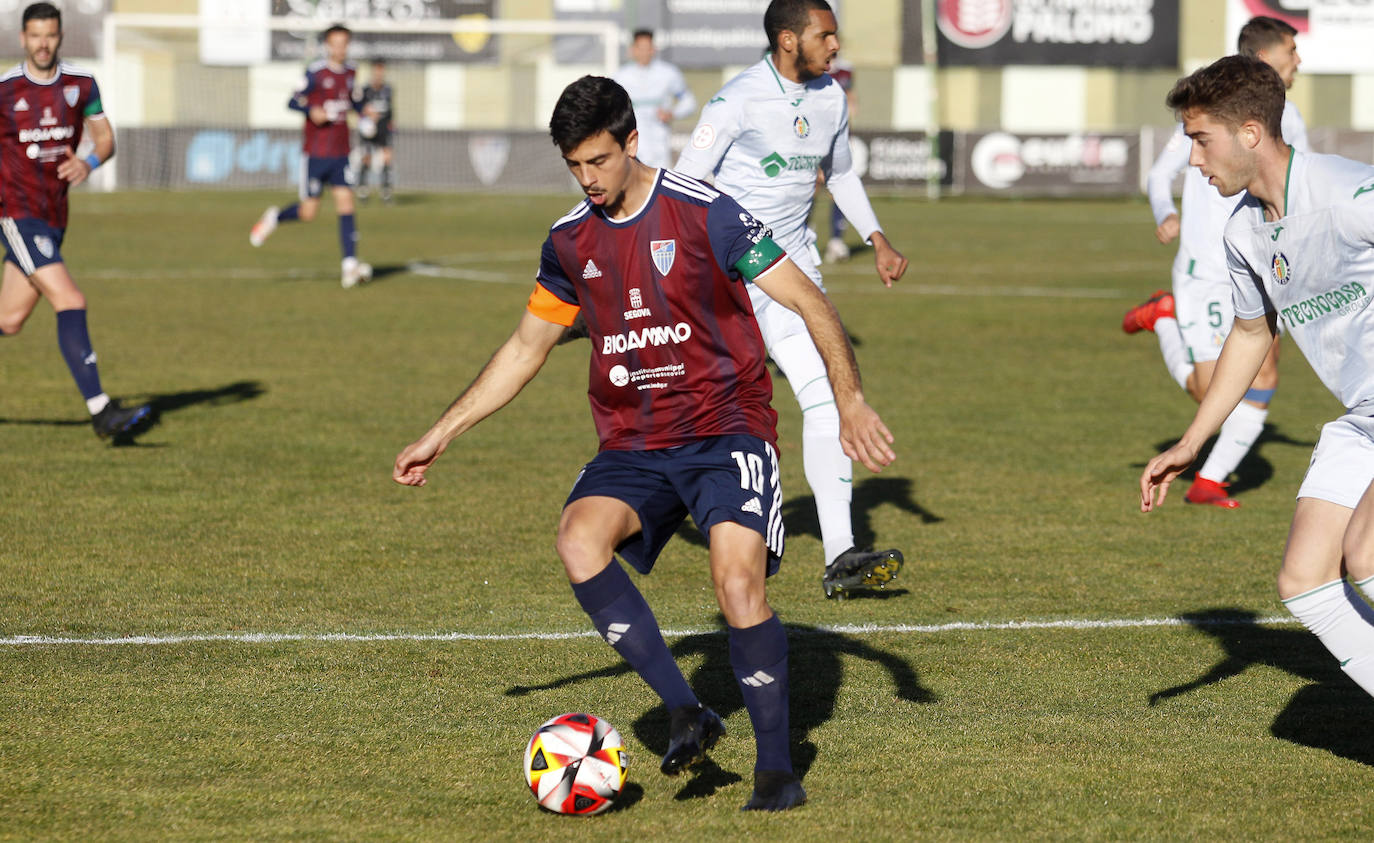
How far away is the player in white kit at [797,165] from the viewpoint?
23.2ft

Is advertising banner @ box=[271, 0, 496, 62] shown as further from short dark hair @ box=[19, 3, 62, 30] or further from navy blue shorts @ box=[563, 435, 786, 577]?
navy blue shorts @ box=[563, 435, 786, 577]

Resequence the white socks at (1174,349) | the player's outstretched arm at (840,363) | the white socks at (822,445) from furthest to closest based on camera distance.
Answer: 1. the white socks at (1174,349)
2. the white socks at (822,445)
3. the player's outstretched arm at (840,363)

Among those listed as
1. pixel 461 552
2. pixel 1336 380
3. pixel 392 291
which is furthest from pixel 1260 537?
pixel 392 291

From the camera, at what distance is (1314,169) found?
4.48 metres

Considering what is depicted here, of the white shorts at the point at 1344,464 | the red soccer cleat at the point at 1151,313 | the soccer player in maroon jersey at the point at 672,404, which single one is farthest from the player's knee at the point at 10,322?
the white shorts at the point at 1344,464

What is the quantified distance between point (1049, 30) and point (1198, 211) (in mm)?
34962

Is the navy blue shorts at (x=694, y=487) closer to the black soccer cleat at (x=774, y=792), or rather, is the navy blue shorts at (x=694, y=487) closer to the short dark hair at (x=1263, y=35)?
the black soccer cleat at (x=774, y=792)

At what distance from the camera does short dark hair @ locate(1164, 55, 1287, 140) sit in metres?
4.39

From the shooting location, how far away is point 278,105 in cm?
3959

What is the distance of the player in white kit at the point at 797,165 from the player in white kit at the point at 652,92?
48.4 feet

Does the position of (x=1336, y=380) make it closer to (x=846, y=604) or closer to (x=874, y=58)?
(x=846, y=604)

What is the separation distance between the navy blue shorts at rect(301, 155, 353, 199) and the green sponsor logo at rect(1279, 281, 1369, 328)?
1500cm

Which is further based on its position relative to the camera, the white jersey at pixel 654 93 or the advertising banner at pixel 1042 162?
the advertising banner at pixel 1042 162

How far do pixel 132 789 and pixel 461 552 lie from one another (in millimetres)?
3082
